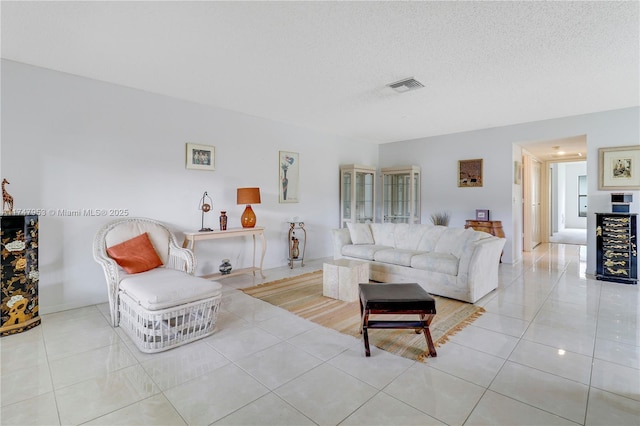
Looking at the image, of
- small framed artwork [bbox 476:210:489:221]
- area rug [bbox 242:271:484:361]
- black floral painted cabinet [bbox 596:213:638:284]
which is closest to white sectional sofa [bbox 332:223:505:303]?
area rug [bbox 242:271:484:361]

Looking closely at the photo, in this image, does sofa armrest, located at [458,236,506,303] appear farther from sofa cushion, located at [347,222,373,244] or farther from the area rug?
sofa cushion, located at [347,222,373,244]

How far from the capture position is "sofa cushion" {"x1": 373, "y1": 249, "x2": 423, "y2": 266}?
12.9 ft

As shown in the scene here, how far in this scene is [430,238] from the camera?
421 cm

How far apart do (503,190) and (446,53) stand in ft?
12.1

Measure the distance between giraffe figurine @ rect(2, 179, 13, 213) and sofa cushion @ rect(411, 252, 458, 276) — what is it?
4.18 metres

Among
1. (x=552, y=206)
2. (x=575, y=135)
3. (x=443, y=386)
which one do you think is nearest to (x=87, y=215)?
(x=443, y=386)

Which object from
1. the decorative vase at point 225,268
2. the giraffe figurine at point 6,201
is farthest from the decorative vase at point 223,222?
the giraffe figurine at point 6,201

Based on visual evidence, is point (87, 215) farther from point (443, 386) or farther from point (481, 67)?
point (481, 67)

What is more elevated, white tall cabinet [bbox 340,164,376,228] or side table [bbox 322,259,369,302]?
white tall cabinet [bbox 340,164,376,228]

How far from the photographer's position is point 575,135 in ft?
15.7

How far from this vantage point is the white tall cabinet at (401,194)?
6.56 meters

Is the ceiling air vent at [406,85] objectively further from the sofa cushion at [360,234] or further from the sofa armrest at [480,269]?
the sofa cushion at [360,234]

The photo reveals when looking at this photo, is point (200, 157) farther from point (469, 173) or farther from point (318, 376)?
point (469, 173)

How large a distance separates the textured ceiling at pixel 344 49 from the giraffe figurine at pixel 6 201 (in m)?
1.20
